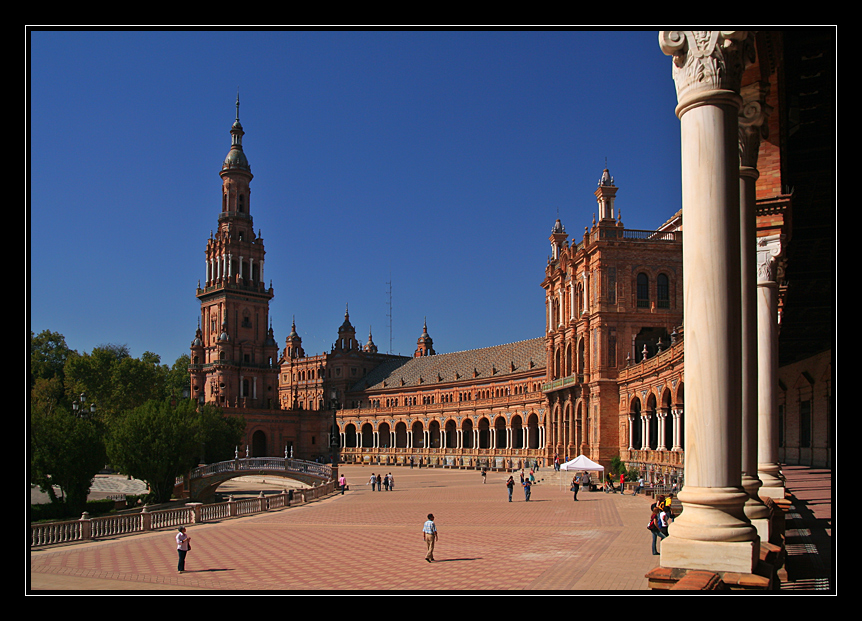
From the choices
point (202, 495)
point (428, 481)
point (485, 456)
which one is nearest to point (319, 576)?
point (202, 495)

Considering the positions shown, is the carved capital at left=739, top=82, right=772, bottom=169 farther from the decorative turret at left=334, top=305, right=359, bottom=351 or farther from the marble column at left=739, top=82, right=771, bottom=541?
the decorative turret at left=334, top=305, right=359, bottom=351

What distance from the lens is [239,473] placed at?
193ft

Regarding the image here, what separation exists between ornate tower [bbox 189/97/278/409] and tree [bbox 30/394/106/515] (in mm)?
73412

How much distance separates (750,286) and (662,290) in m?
52.0

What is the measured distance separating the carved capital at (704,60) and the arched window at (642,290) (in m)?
54.3

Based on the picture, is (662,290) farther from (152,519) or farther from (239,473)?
(152,519)

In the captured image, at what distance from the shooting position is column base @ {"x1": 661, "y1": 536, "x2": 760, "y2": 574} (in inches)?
344

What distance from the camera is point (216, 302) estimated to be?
125938 millimetres

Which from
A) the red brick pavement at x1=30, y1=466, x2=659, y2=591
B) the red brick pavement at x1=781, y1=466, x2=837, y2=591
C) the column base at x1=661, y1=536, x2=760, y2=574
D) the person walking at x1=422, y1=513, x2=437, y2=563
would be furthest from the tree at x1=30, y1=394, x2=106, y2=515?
the column base at x1=661, y1=536, x2=760, y2=574

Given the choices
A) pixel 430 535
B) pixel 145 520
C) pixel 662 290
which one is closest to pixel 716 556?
pixel 430 535

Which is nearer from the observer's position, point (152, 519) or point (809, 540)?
point (809, 540)
